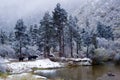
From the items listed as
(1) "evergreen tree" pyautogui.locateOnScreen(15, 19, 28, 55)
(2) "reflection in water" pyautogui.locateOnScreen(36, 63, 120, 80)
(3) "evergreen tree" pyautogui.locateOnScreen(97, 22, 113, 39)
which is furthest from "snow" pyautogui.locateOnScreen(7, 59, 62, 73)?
(3) "evergreen tree" pyautogui.locateOnScreen(97, 22, 113, 39)

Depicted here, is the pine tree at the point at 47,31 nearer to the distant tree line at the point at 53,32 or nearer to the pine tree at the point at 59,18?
the distant tree line at the point at 53,32

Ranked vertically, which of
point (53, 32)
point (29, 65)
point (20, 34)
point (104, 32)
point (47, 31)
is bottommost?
point (29, 65)

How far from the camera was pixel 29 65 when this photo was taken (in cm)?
5069

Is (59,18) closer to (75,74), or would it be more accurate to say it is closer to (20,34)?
(20,34)

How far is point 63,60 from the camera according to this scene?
193 feet

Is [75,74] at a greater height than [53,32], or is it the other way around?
[53,32]

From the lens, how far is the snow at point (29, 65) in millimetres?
45938

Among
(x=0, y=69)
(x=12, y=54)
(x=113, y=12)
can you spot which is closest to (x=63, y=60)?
(x=12, y=54)

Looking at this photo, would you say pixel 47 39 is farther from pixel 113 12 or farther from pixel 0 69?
pixel 113 12

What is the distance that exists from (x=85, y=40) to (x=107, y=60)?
697 inches

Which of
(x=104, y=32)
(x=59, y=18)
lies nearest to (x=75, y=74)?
(x=59, y=18)

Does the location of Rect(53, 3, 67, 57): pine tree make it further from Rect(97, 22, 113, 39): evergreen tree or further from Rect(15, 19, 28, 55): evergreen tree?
Rect(97, 22, 113, 39): evergreen tree

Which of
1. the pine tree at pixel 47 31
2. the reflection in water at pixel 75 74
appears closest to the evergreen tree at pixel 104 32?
the pine tree at pixel 47 31

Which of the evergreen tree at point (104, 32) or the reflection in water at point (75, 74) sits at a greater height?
the evergreen tree at point (104, 32)
